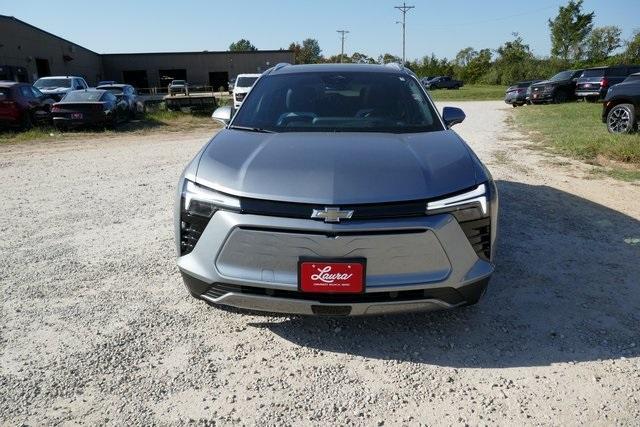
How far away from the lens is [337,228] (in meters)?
2.34

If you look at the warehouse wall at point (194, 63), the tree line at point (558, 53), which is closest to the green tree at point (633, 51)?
the tree line at point (558, 53)

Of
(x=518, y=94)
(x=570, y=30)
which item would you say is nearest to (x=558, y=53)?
(x=570, y=30)

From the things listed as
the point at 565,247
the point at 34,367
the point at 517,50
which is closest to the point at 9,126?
the point at 34,367

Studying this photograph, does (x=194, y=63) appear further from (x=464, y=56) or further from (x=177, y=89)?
(x=464, y=56)

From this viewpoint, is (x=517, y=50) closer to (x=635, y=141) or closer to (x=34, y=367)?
(x=635, y=141)

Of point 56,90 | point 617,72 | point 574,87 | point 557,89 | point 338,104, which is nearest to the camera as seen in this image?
point 338,104

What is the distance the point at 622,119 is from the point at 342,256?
9.88 meters

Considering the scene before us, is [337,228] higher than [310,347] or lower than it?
higher

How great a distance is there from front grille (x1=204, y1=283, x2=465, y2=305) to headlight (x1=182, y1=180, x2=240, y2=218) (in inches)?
15.8

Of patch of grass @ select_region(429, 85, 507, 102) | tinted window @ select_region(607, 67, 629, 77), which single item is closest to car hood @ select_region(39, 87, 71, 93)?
patch of grass @ select_region(429, 85, 507, 102)

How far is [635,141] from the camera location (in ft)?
27.3

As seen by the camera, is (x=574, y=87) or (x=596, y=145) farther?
(x=574, y=87)

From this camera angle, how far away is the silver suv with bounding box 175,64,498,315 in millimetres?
2369

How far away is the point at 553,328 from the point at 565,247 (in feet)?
4.95
